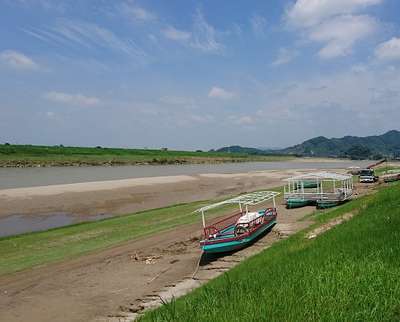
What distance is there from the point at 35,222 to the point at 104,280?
673 inches

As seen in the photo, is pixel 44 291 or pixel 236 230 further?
pixel 236 230

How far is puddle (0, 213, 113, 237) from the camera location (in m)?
28.1

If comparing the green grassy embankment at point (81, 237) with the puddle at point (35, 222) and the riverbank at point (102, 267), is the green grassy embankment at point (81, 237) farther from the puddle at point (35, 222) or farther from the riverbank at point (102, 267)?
the puddle at point (35, 222)

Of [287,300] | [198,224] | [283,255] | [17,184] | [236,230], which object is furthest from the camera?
[17,184]

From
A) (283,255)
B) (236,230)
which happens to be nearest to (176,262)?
(236,230)

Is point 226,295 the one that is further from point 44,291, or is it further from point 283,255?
point 44,291

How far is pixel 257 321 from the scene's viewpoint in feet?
19.6

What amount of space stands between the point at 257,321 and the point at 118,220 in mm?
25478

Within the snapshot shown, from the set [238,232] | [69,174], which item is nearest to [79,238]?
[238,232]

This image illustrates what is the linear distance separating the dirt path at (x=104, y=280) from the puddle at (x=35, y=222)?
10306 millimetres

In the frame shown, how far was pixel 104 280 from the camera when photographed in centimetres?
1609

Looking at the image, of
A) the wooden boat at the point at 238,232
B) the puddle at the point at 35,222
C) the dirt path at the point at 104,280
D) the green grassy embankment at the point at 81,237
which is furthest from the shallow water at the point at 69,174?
the wooden boat at the point at 238,232

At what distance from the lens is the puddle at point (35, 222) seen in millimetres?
28122

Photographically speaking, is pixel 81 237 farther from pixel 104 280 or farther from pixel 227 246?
pixel 227 246
